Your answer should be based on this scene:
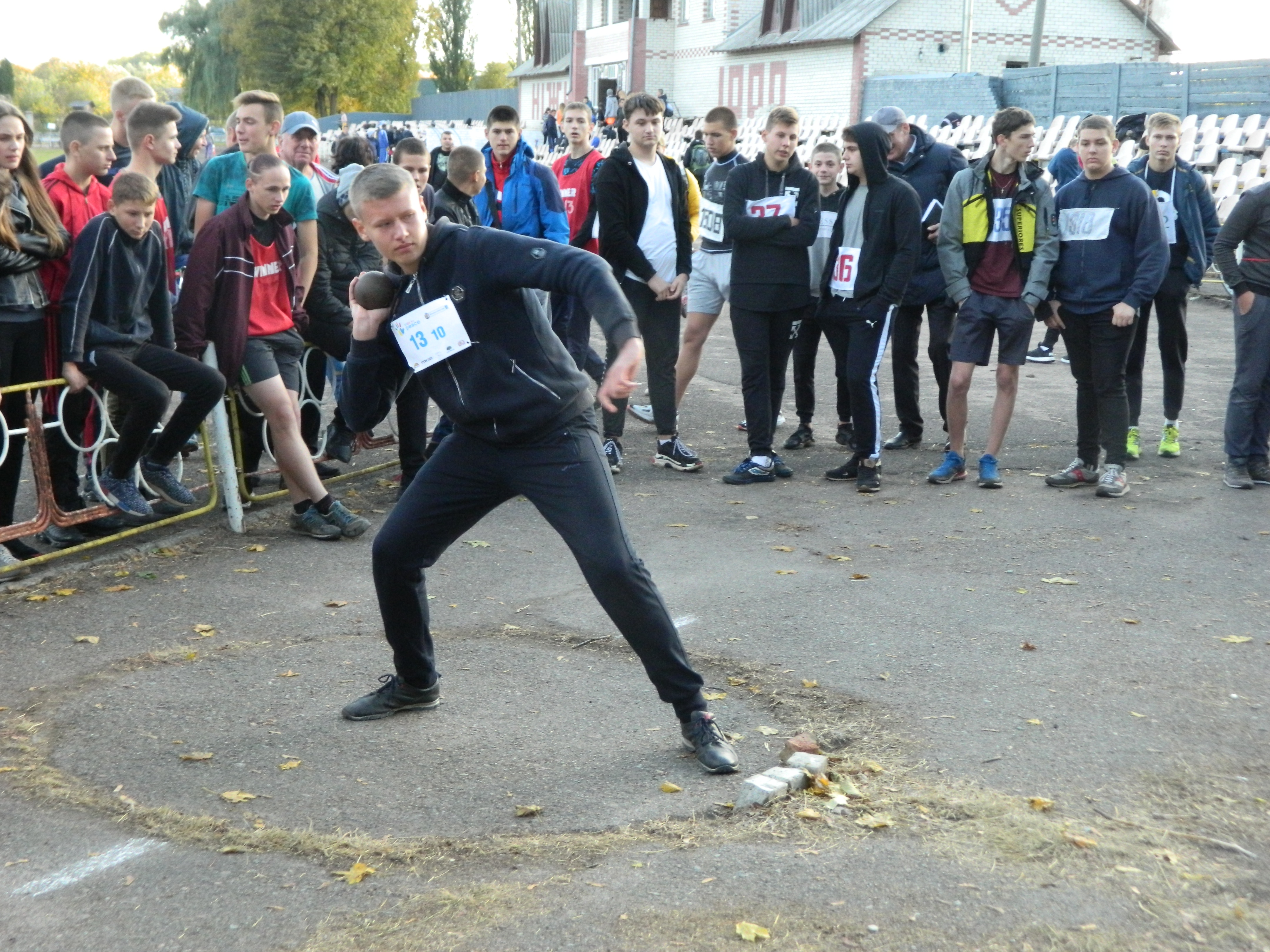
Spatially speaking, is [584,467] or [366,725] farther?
[366,725]

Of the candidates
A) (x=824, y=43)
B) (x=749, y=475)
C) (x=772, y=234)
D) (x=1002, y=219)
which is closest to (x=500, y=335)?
(x=772, y=234)

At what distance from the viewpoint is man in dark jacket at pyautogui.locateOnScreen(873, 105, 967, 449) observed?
9.25 m

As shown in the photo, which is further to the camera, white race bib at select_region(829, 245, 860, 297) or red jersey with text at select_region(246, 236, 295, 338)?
white race bib at select_region(829, 245, 860, 297)

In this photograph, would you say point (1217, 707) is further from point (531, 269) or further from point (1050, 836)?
point (531, 269)

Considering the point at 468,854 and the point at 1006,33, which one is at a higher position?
the point at 1006,33

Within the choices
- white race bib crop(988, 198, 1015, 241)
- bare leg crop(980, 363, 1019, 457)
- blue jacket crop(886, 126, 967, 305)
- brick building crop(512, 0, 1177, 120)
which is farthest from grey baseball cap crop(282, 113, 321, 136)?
brick building crop(512, 0, 1177, 120)

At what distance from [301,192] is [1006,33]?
158 feet

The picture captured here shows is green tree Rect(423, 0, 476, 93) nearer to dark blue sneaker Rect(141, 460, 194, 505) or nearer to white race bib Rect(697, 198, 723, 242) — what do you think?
white race bib Rect(697, 198, 723, 242)

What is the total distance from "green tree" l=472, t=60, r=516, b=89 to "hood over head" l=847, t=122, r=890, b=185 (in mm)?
98597

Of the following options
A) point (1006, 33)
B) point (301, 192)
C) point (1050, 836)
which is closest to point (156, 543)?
point (301, 192)

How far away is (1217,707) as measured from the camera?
508cm

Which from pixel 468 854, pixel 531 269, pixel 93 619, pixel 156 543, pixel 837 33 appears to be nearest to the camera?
pixel 468 854

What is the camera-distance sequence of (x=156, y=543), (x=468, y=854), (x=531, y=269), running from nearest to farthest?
(x=468, y=854) < (x=531, y=269) < (x=156, y=543)

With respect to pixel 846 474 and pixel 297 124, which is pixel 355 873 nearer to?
pixel 846 474
